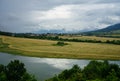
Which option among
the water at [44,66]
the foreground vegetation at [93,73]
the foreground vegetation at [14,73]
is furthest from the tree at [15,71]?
the water at [44,66]

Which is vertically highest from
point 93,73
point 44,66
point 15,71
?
point 15,71

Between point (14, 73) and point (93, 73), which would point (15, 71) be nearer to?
point (14, 73)

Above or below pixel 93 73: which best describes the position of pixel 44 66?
below

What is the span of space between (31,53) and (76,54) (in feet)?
71.8

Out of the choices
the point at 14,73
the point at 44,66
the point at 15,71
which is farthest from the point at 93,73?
the point at 44,66

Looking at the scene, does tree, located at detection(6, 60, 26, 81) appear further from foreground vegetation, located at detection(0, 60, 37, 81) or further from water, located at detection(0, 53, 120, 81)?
water, located at detection(0, 53, 120, 81)

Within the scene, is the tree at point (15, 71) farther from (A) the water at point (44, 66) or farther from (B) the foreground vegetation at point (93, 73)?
(A) the water at point (44, 66)

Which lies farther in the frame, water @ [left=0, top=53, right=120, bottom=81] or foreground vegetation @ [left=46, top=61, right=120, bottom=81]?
water @ [left=0, top=53, right=120, bottom=81]

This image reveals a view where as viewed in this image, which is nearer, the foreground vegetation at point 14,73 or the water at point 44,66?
the foreground vegetation at point 14,73

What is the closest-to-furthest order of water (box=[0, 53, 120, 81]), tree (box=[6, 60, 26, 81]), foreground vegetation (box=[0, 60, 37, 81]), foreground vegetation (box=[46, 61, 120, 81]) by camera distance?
foreground vegetation (box=[0, 60, 37, 81]) → tree (box=[6, 60, 26, 81]) → foreground vegetation (box=[46, 61, 120, 81]) → water (box=[0, 53, 120, 81])

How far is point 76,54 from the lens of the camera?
4520 inches

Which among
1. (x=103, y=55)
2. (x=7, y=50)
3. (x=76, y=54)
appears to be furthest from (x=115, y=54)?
(x=7, y=50)

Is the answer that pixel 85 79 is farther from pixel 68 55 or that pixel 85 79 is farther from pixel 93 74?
pixel 68 55

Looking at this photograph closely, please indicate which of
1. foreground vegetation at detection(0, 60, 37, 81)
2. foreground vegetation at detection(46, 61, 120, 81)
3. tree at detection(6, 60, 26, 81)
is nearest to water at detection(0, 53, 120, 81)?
foreground vegetation at detection(46, 61, 120, 81)
